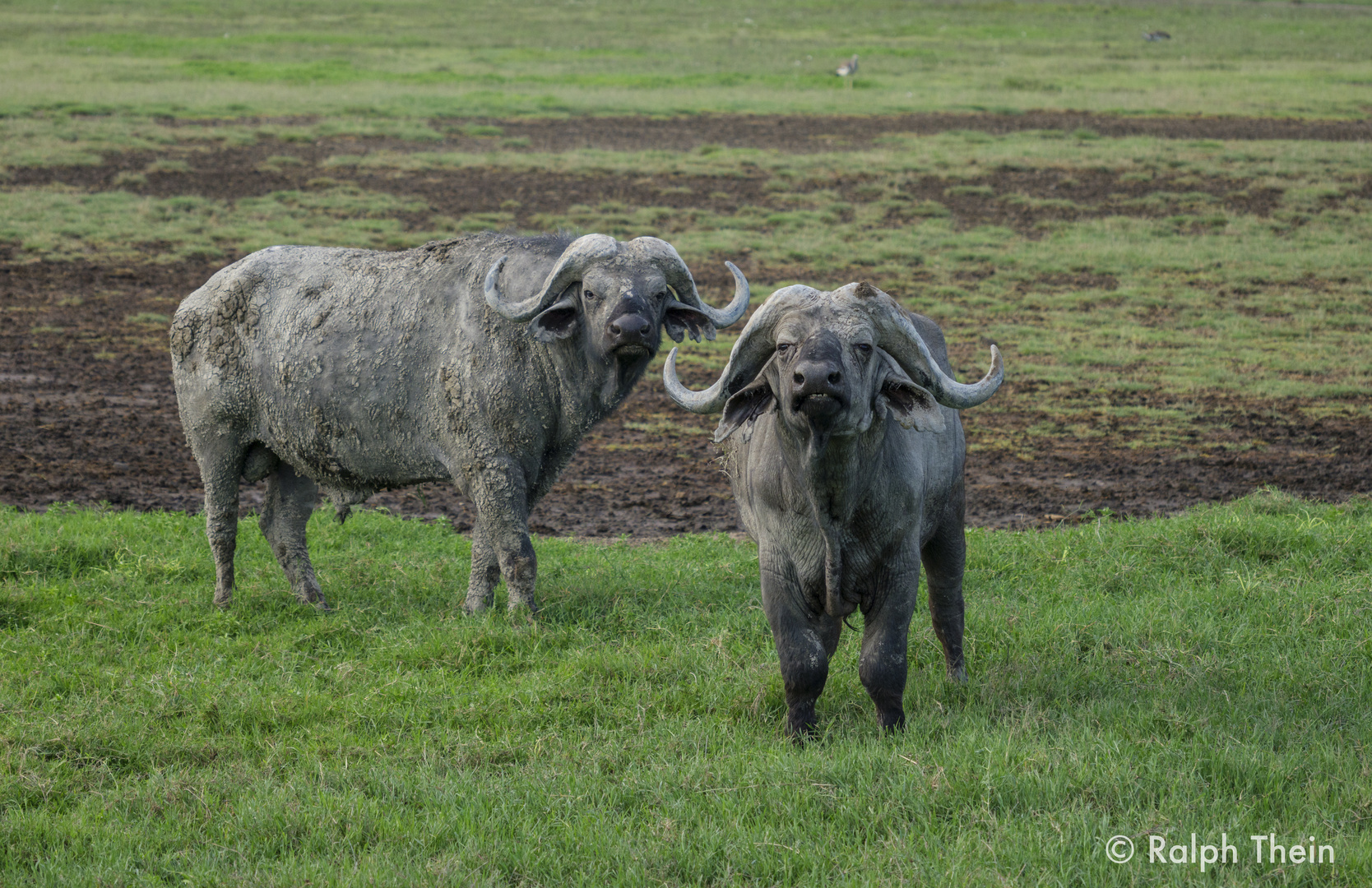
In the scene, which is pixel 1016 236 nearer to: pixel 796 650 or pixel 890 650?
pixel 890 650

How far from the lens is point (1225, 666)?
21.0ft

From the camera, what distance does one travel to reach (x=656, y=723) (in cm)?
600

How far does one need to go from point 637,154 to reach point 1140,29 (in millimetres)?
35192

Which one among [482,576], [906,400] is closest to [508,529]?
[482,576]

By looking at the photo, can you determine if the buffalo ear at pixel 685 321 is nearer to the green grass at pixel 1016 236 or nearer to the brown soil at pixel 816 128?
the green grass at pixel 1016 236

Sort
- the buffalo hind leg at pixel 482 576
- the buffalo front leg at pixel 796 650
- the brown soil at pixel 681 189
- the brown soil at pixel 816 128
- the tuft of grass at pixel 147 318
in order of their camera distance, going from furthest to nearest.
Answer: the brown soil at pixel 816 128
the brown soil at pixel 681 189
the tuft of grass at pixel 147 318
the buffalo hind leg at pixel 482 576
the buffalo front leg at pixel 796 650

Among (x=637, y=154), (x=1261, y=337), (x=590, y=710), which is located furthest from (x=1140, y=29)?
(x=590, y=710)

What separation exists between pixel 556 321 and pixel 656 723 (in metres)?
2.43

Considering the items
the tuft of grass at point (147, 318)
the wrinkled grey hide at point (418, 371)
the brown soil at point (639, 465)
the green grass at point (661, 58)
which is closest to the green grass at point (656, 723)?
the wrinkled grey hide at point (418, 371)

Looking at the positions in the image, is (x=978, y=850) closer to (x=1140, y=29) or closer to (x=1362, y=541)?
(x=1362, y=541)

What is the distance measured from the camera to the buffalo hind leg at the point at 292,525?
800cm

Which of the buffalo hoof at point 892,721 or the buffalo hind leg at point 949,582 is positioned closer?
the buffalo hoof at point 892,721

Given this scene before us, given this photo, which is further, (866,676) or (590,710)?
(590,710)

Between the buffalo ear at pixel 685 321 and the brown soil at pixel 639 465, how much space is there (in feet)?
8.37
